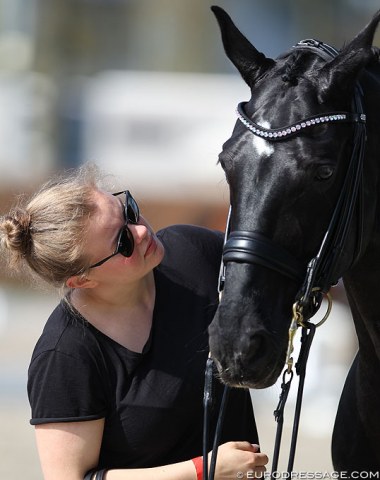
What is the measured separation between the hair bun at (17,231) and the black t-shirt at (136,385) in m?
0.22

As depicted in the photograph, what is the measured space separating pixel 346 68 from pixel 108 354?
1077 mm

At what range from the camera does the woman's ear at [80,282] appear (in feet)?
9.19

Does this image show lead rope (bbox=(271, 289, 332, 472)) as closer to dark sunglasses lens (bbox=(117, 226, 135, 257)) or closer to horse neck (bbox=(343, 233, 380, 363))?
horse neck (bbox=(343, 233, 380, 363))

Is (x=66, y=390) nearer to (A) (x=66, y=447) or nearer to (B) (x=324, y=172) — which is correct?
(A) (x=66, y=447)

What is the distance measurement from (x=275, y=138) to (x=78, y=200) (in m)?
0.71

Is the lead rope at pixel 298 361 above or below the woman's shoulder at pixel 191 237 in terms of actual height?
below

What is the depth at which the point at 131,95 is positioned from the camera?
13898 mm

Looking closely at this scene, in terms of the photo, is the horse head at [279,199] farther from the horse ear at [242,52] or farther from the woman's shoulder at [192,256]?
the woman's shoulder at [192,256]

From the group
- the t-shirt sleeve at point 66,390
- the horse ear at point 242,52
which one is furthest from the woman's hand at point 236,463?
the horse ear at point 242,52

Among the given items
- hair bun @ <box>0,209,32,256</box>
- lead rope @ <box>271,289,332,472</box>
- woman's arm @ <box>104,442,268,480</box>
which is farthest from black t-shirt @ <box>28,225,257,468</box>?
lead rope @ <box>271,289,332,472</box>

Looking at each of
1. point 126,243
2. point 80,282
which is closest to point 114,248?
point 126,243

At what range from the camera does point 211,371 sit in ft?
8.24

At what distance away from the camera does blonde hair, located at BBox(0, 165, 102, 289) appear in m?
2.77

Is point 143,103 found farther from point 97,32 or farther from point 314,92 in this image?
point 314,92
